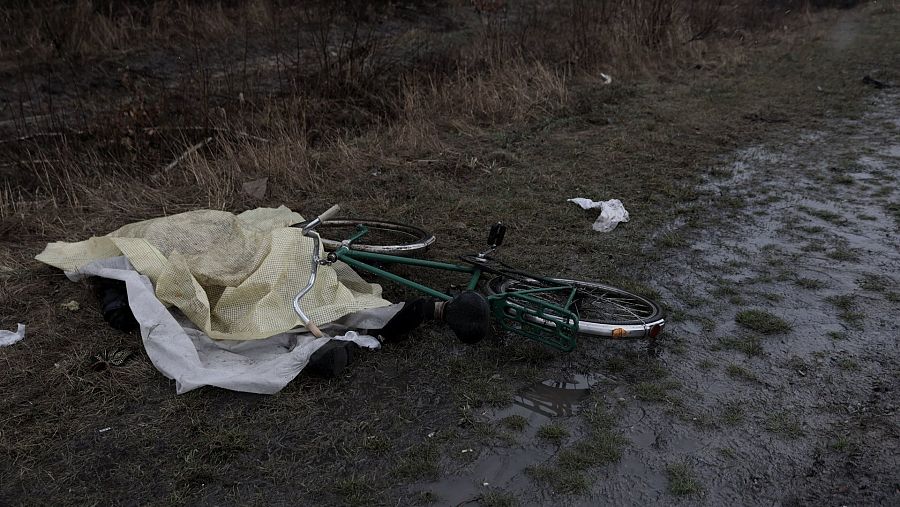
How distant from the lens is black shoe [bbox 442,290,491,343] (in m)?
3.23

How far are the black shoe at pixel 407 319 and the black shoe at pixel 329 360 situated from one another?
32cm

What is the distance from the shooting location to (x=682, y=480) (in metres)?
2.57

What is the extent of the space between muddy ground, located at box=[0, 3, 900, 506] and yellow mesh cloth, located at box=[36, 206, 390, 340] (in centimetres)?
31

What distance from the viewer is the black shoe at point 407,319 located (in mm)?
3383

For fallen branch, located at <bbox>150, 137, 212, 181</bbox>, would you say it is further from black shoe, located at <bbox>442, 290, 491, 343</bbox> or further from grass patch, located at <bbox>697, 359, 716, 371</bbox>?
grass patch, located at <bbox>697, 359, 716, 371</bbox>

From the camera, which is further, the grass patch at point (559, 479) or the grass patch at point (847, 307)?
the grass patch at point (847, 307)

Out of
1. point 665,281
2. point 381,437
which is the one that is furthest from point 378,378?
point 665,281

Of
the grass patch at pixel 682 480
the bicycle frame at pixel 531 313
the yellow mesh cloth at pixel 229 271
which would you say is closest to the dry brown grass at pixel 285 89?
the yellow mesh cloth at pixel 229 271

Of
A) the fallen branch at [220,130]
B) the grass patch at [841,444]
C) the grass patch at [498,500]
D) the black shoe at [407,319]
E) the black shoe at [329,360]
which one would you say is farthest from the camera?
the fallen branch at [220,130]

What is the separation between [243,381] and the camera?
3016 millimetres

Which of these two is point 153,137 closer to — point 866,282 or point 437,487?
point 437,487

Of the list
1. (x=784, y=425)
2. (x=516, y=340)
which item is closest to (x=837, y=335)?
(x=784, y=425)

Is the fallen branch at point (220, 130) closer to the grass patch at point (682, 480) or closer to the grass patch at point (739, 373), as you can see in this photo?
the grass patch at point (739, 373)

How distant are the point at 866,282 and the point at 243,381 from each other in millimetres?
3616
